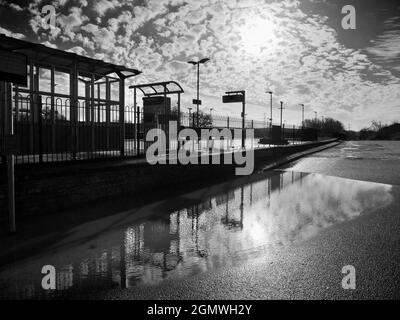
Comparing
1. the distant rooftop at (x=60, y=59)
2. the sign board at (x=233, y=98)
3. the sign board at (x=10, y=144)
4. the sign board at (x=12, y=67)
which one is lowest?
the sign board at (x=10, y=144)

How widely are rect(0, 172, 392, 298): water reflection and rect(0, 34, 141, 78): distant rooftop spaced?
5782 millimetres

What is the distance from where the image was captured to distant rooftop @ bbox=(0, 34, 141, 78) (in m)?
9.23

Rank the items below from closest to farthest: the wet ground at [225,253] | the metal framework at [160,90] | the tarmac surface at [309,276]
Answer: the tarmac surface at [309,276] < the wet ground at [225,253] < the metal framework at [160,90]

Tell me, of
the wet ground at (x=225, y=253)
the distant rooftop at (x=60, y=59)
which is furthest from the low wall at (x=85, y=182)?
the distant rooftop at (x=60, y=59)

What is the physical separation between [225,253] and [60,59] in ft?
30.9

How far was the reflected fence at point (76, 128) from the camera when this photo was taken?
30.1ft

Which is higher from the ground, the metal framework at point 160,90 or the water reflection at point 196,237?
the metal framework at point 160,90

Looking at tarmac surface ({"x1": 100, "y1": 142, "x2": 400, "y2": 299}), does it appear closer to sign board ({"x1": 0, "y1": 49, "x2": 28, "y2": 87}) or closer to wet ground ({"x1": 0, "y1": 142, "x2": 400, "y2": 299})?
wet ground ({"x1": 0, "y1": 142, "x2": 400, "y2": 299})

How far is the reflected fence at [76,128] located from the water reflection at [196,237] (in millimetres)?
3561

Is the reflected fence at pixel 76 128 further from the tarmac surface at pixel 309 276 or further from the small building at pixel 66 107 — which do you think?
the tarmac surface at pixel 309 276

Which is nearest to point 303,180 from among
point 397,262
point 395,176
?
point 395,176

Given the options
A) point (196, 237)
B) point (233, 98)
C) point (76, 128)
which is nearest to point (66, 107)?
point (76, 128)

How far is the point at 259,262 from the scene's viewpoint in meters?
4.36

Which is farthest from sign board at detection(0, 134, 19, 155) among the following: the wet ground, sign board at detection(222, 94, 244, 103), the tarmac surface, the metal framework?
sign board at detection(222, 94, 244, 103)
